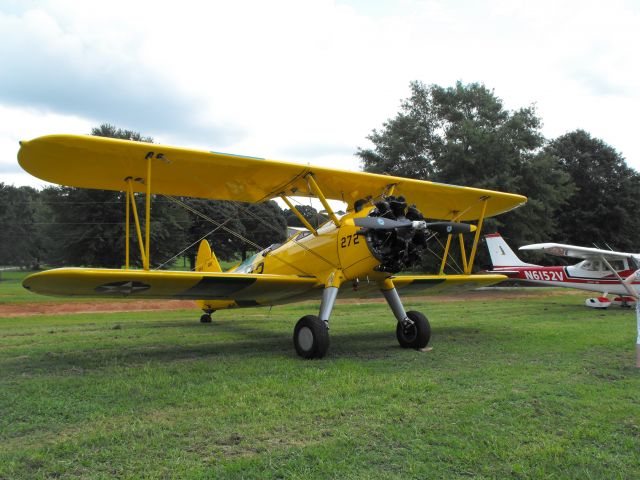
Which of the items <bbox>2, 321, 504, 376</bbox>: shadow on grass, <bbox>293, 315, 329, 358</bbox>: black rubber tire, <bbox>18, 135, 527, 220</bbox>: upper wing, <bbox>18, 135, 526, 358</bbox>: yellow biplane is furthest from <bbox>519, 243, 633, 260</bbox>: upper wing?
<bbox>293, 315, 329, 358</bbox>: black rubber tire

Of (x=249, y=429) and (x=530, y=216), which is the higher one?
(x=530, y=216)

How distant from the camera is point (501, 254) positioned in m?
21.6

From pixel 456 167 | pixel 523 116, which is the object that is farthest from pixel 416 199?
pixel 523 116

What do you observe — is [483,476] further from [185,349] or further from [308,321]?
[185,349]

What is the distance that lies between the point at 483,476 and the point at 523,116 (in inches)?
1128

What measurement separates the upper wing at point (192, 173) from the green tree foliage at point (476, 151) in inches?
687

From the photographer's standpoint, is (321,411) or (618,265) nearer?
(321,411)

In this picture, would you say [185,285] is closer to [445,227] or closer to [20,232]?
[445,227]

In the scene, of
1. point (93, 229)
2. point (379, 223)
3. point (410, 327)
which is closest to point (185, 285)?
point (379, 223)

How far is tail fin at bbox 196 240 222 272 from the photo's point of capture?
1180 centimetres

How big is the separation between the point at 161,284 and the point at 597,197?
144ft

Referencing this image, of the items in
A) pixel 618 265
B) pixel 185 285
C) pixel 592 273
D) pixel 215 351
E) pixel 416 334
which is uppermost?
pixel 618 265

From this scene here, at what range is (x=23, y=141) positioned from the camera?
21.1 feet

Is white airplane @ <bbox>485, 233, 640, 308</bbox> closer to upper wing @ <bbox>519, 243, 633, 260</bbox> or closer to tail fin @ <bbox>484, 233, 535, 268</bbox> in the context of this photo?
upper wing @ <bbox>519, 243, 633, 260</bbox>
